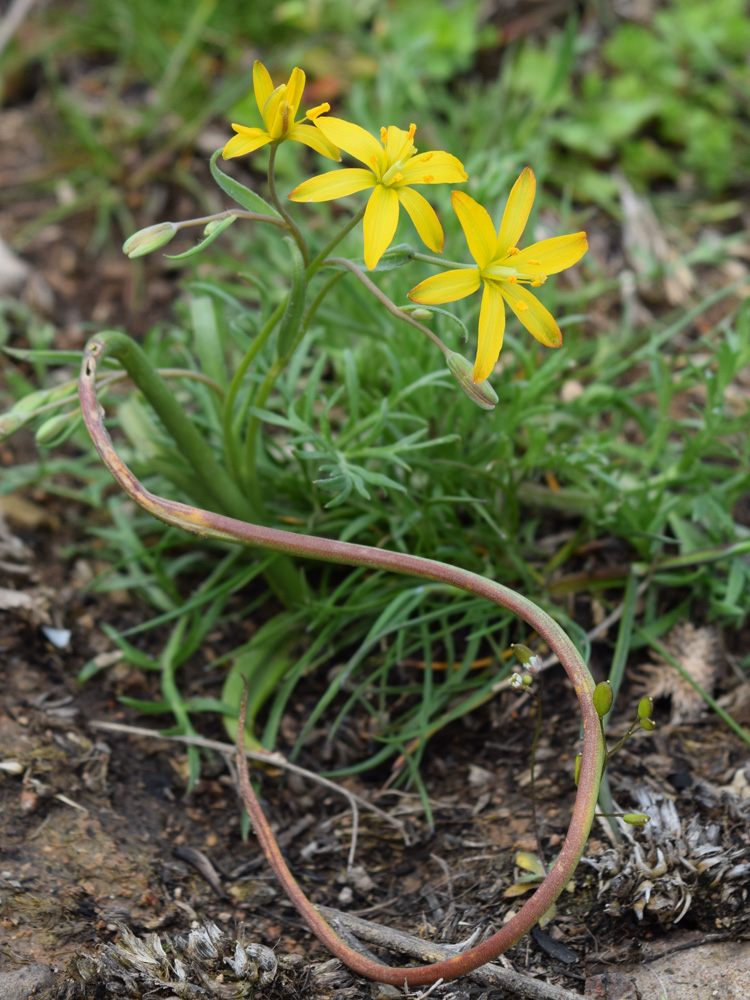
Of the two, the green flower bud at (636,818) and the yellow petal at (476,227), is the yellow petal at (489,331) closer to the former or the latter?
the yellow petal at (476,227)

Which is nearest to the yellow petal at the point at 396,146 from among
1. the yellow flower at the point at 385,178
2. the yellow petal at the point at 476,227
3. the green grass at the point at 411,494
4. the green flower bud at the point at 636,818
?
the yellow flower at the point at 385,178

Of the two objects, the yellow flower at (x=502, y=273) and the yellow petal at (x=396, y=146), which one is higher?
the yellow petal at (x=396, y=146)

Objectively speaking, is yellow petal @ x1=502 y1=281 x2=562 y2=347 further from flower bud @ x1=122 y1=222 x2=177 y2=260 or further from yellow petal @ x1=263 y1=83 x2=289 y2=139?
flower bud @ x1=122 y1=222 x2=177 y2=260

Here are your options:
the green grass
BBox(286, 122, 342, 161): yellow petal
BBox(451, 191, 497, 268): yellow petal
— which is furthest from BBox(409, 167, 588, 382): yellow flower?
the green grass

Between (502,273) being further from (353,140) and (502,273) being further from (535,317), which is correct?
(353,140)

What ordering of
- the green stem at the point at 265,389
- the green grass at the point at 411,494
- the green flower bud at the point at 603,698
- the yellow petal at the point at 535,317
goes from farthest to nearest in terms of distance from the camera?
the green grass at the point at 411,494 < the green stem at the point at 265,389 < the yellow petal at the point at 535,317 < the green flower bud at the point at 603,698
